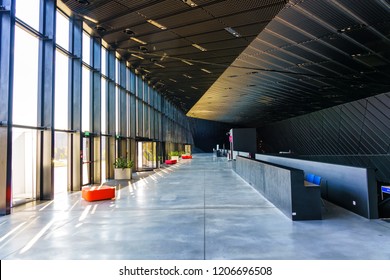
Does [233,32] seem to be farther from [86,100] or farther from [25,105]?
[25,105]

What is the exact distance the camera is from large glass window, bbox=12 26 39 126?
800 centimetres

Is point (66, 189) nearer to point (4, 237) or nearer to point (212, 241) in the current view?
point (4, 237)

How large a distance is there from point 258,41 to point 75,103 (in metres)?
8.32

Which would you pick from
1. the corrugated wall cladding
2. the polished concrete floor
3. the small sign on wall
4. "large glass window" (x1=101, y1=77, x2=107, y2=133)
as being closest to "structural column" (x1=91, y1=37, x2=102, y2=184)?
"large glass window" (x1=101, y1=77, x2=107, y2=133)

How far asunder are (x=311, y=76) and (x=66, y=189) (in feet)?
51.8

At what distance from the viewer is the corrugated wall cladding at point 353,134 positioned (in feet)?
57.4

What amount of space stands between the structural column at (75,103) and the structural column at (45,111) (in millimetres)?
1680

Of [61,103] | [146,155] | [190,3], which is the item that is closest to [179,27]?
[190,3]

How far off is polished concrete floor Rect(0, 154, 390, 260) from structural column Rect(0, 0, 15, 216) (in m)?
0.70

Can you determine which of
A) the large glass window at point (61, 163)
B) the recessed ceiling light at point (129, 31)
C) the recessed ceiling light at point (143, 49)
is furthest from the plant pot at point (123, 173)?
the recessed ceiling light at point (129, 31)

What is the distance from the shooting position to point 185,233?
16.1ft

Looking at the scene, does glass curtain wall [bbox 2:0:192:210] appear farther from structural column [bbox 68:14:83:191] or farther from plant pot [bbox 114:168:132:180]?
plant pot [bbox 114:168:132:180]

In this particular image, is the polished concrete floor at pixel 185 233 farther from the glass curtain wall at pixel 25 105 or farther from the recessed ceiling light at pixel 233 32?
the recessed ceiling light at pixel 233 32

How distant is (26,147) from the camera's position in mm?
8953
